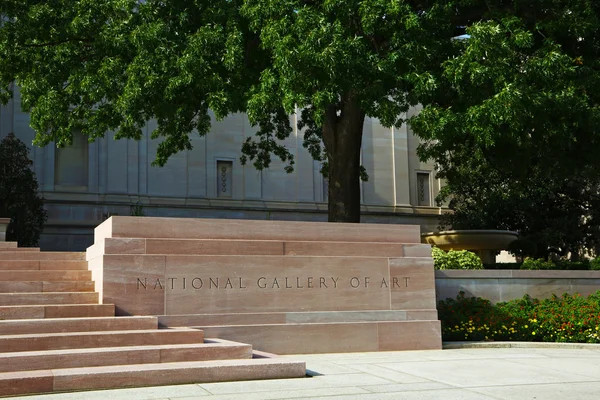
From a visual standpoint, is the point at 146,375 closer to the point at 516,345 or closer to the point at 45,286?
the point at 45,286

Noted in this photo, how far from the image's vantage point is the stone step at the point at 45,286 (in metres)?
12.1

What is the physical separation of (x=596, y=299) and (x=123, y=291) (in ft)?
35.2

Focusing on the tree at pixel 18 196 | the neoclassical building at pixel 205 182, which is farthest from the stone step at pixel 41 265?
the neoclassical building at pixel 205 182

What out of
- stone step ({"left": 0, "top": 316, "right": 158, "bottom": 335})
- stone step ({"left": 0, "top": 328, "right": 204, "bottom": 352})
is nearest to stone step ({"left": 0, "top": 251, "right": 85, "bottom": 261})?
stone step ({"left": 0, "top": 316, "right": 158, "bottom": 335})

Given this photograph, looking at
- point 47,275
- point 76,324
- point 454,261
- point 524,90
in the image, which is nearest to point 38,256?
point 47,275

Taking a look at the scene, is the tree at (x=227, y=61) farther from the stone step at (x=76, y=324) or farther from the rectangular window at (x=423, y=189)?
the rectangular window at (x=423, y=189)

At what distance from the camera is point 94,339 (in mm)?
10094

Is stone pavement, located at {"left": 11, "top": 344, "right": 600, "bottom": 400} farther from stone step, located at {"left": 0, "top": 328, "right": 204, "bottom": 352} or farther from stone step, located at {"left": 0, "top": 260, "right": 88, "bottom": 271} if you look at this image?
stone step, located at {"left": 0, "top": 260, "right": 88, "bottom": 271}

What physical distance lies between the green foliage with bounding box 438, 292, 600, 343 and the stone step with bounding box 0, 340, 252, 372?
253 inches

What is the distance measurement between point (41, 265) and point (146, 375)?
5.69m

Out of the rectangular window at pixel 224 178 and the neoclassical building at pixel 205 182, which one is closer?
the neoclassical building at pixel 205 182

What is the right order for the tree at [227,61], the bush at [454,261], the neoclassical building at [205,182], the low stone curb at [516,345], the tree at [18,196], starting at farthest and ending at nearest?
the neoclassical building at [205,182] → the tree at [18,196] → the bush at [454,261] → the tree at [227,61] → the low stone curb at [516,345]

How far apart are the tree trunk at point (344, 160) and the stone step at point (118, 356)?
31.5 ft

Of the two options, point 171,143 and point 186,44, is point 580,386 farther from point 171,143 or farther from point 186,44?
point 171,143
